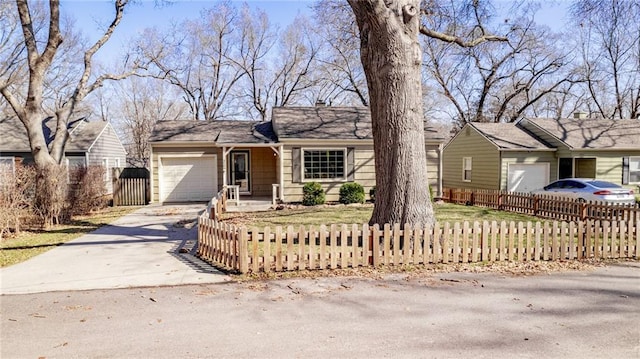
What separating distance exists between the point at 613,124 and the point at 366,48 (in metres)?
22.5

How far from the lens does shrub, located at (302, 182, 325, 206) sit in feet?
54.8

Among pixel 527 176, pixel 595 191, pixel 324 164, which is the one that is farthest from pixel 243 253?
pixel 527 176

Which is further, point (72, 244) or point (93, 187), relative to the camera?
point (93, 187)

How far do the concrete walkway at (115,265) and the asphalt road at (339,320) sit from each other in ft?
1.35

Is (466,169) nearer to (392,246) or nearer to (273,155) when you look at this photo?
(273,155)

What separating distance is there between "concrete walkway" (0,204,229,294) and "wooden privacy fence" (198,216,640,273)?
527 mm

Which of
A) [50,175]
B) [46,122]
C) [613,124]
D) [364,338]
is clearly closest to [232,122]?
[50,175]

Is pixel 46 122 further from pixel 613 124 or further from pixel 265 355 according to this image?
pixel 613 124

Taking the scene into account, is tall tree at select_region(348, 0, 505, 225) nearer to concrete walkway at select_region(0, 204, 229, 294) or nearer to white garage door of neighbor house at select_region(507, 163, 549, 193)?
concrete walkway at select_region(0, 204, 229, 294)

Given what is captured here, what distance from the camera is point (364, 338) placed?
4.16 m

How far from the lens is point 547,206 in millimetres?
13594

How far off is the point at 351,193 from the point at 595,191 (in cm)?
922

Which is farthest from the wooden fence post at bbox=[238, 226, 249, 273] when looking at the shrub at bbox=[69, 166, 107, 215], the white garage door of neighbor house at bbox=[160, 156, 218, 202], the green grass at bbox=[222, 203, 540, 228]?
the white garage door of neighbor house at bbox=[160, 156, 218, 202]

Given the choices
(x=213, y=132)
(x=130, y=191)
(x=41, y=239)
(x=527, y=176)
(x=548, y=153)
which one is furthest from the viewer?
(x=548, y=153)
